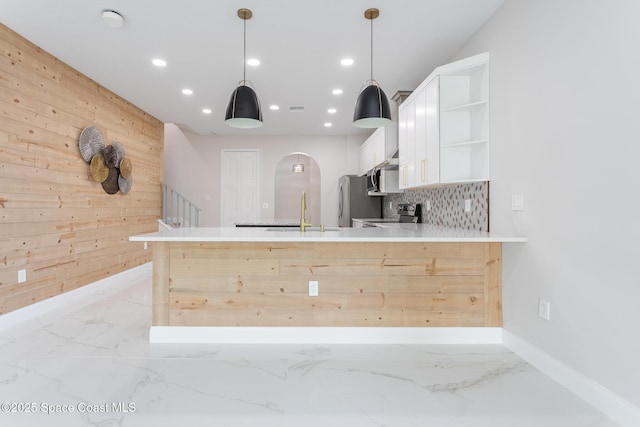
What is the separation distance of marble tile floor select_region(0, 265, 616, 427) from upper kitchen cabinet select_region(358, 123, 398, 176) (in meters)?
2.69

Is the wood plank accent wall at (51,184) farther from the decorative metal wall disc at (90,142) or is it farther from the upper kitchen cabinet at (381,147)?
the upper kitchen cabinet at (381,147)

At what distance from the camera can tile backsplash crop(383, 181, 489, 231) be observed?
2.90 m

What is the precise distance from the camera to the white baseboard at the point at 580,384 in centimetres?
166

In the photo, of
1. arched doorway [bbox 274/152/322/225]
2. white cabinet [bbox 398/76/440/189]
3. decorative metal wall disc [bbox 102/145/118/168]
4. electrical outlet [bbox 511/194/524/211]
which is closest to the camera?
electrical outlet [bbox 511/194/524/211]

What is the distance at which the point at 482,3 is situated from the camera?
2590 millimetres

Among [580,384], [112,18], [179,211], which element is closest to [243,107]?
[112,18]

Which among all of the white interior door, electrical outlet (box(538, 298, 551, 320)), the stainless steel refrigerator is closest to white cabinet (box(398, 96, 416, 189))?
electrical outlet (box(538, 298, 551, 320))

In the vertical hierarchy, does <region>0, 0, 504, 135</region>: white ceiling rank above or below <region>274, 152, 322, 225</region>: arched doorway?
above

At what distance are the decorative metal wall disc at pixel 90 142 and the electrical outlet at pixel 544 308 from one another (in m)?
4.79

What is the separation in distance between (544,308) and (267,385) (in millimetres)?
1846

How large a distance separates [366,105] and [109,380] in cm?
260

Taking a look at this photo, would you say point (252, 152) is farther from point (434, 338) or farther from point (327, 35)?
point (434, 338)

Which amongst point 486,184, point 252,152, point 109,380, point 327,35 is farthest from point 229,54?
point 252,152

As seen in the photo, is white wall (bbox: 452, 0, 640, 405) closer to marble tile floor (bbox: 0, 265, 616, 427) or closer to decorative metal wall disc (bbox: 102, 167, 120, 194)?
marble tile floor (bbox: 0, 265, 616, 427)
